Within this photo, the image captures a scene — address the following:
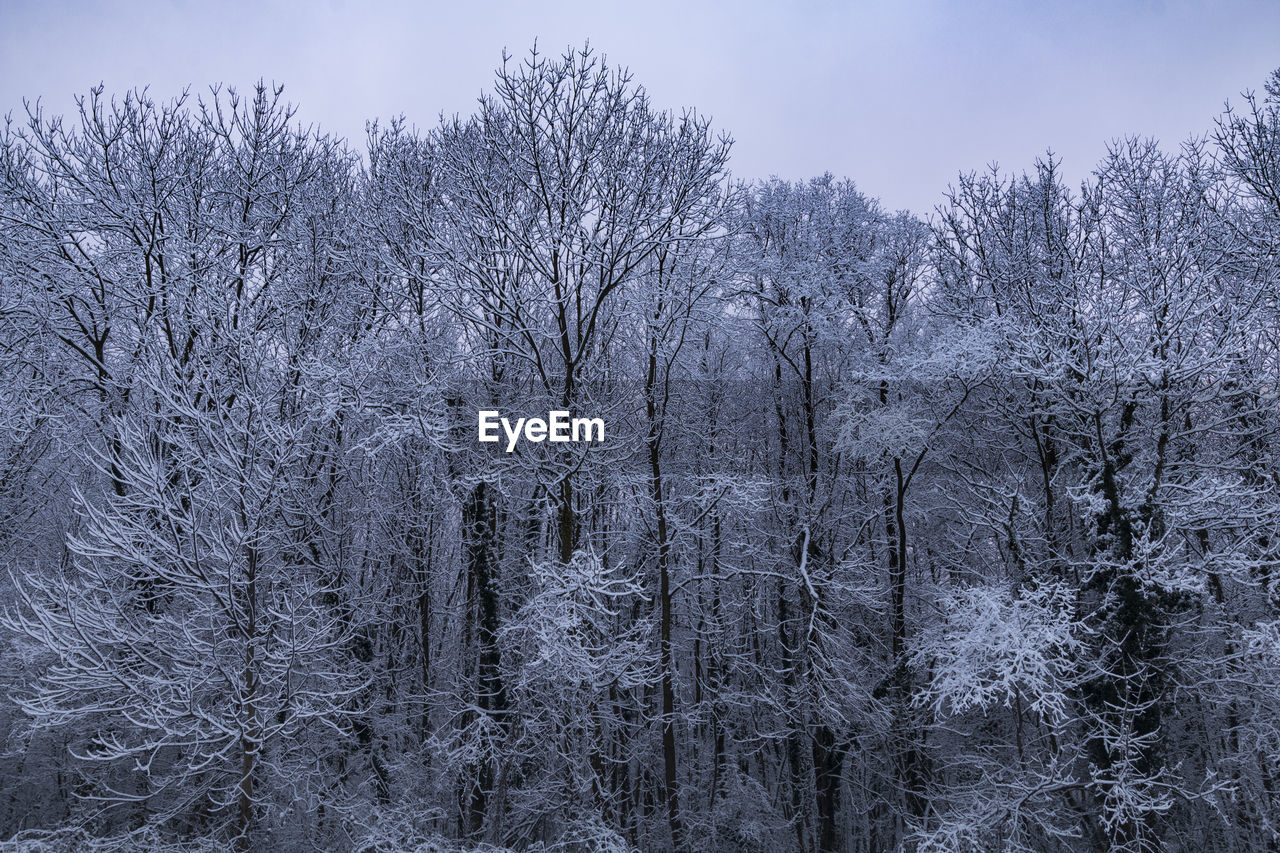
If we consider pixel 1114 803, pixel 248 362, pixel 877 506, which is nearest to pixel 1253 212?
pixel 877 506

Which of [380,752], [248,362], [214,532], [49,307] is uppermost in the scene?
[49,307]

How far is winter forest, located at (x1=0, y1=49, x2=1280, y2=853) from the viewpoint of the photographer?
7148 mm

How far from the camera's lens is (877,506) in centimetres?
1252

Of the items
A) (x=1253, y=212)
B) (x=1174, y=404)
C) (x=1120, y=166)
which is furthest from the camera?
(x=1120, y=166)

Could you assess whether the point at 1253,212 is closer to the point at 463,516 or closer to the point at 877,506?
the point at 877,506

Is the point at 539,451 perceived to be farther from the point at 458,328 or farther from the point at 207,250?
the point at 207,250

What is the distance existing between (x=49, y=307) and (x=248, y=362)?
168 inches

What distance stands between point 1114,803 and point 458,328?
11.4 m

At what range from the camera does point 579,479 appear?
9500 millimetres

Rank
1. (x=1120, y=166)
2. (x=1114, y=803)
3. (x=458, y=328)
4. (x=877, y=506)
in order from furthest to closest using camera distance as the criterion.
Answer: (x=877, y=506)
(x=458, y=328)
(x=1120, y=166)
(x=1114, y=803)

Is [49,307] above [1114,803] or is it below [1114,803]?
above

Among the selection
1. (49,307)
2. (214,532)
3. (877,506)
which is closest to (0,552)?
(49,307)

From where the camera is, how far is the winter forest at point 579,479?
23.5 ft

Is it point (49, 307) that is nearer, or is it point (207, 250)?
point (49, 307)
